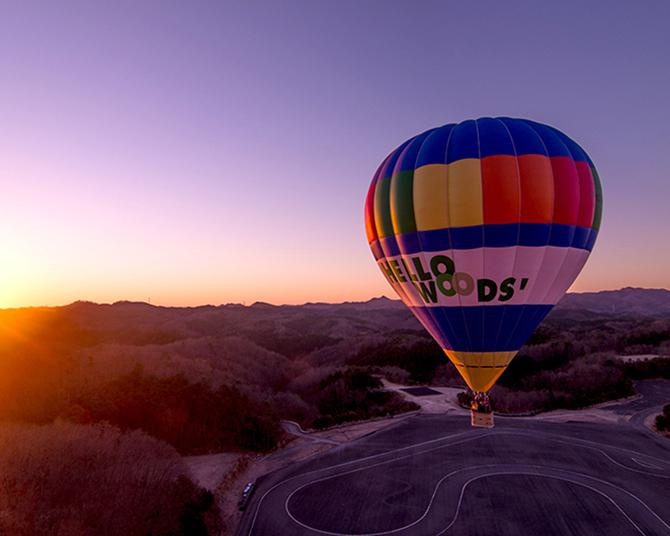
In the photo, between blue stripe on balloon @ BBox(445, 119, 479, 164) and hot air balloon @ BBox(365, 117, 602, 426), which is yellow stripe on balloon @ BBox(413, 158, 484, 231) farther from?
blue stripe on balloon @ BBox(445, 119, 479, 164)

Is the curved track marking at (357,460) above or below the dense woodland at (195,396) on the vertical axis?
below

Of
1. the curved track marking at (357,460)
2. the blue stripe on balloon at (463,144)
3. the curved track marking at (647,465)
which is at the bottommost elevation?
the curved track marking at (357,460)

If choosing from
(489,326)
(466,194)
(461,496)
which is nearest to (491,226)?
(466,194)

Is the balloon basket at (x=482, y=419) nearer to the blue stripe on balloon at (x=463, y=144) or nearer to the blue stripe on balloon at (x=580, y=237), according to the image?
the blue stripe on balloon at (x=580, y=237)

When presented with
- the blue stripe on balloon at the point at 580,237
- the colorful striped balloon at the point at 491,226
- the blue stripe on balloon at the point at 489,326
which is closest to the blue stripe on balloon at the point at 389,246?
the colorful striped balloon at the point at 491,226

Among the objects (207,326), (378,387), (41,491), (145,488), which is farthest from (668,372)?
(207,326)

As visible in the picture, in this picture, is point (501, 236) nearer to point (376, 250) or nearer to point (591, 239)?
point (591, 239)

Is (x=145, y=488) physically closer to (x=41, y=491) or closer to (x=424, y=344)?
(x=41, y=491)
